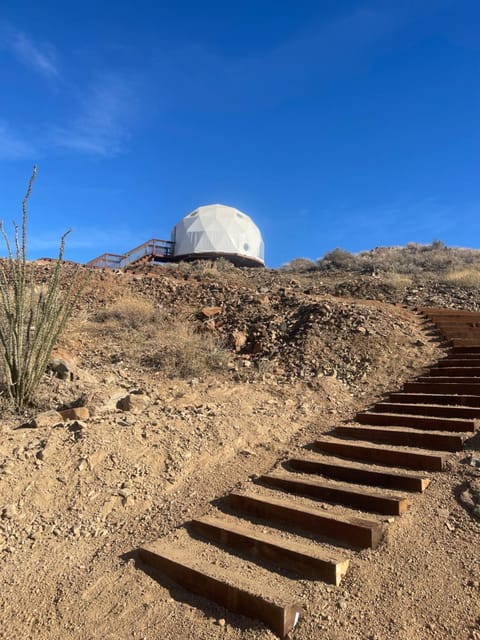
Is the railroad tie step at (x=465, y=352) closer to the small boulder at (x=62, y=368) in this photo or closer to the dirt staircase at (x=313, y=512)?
the dirt staircase at (x=313, y=512)

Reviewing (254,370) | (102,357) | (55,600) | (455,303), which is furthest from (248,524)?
(455,303)

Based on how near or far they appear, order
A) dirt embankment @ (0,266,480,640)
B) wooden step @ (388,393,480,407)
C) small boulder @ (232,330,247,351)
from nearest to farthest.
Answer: dirt embankment @ (0,266,480,640) → wooden step @ (388,393,480,407) → small boulder @ (232,330,247,351)

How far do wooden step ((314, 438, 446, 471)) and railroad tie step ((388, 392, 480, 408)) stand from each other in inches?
55.6

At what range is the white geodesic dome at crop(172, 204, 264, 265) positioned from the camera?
2930 cm

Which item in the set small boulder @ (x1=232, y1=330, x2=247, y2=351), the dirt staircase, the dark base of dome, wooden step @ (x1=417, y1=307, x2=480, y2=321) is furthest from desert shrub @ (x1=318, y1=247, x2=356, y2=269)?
the dirt staircase

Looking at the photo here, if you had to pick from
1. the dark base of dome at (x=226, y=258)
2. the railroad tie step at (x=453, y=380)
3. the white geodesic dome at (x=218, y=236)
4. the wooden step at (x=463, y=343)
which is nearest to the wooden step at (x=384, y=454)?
the railroad tie step at (x=453, y=380)

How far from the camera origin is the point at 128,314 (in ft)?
34.9

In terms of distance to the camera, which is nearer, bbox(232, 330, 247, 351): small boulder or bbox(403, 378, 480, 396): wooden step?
bbox(403, 378, 480, 396): wooden step

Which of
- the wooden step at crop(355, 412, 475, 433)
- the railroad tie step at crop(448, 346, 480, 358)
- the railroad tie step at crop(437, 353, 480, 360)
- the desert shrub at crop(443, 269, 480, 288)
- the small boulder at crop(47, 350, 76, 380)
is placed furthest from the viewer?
the desert shrub at crop(443, 269, 480, 288)

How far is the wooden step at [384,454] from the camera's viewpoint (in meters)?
4.04

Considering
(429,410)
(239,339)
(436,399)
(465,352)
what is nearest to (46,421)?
(429,410)

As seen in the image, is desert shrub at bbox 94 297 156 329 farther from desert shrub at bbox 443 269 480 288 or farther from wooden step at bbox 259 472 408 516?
desert shrub at bbox 443 269 480 288

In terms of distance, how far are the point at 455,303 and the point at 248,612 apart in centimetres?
1109

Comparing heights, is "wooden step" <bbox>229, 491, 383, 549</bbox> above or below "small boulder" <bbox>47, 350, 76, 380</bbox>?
below
